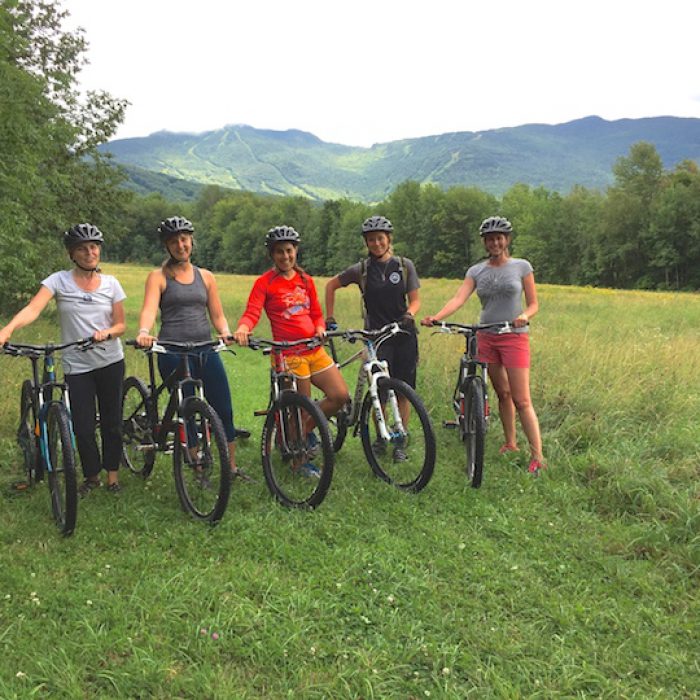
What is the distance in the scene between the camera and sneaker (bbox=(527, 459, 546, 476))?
213 inches

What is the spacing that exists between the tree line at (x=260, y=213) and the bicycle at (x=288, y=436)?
832 centimetres

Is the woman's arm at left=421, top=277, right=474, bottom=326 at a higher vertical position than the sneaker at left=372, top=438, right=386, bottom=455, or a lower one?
higher

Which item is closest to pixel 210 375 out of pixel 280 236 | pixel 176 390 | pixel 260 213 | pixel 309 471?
pixel 176 390

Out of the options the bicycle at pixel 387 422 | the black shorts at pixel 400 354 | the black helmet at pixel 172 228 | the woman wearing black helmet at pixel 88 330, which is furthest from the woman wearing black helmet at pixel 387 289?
the woman wearing black helmet at pixel 88 330

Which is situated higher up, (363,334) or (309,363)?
(363,334)

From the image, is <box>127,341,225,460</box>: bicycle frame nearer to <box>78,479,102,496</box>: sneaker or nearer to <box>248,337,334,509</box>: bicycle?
<box>248,337,334,509</box>: bicycle

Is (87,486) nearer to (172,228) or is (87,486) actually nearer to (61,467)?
(61,467)

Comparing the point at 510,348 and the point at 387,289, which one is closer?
the point at 510,348

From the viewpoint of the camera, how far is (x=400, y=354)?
598cm

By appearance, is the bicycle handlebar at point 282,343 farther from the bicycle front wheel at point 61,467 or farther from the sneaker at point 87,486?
the sneaker at point 87,486

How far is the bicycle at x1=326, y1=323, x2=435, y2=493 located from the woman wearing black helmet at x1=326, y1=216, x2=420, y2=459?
23 centimetres

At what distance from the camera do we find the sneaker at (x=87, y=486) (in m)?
5.05

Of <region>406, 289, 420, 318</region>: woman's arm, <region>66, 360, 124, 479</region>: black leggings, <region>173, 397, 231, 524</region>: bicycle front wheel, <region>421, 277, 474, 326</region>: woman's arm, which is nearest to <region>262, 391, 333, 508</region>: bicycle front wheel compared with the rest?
<region>173, 397, 231, 524</region>: bicycle front wheel

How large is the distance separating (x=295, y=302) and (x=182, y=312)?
105 cm
